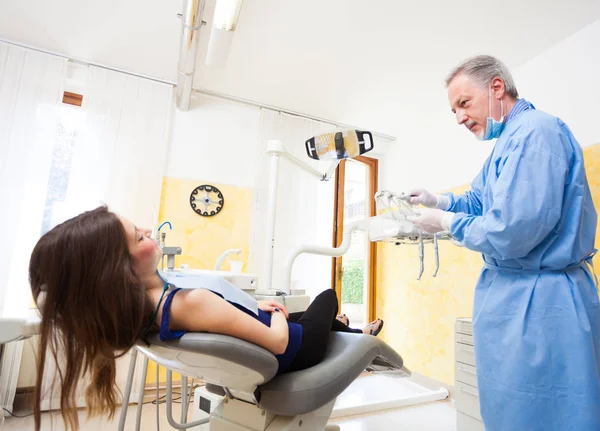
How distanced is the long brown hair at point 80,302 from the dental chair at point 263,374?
8cm

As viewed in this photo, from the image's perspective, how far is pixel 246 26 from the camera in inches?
88.7

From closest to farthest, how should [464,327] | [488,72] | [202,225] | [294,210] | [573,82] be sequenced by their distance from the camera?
[488,72]
[464,327]
[573,82]
[202,225]
[294,210]

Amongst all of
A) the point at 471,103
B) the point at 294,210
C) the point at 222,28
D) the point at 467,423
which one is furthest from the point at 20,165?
the point at 467,423

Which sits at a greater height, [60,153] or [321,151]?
[60,153]

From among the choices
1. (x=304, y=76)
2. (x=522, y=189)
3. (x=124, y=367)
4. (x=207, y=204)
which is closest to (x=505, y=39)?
(x=304, y=76)

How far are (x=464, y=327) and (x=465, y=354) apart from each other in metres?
0.14

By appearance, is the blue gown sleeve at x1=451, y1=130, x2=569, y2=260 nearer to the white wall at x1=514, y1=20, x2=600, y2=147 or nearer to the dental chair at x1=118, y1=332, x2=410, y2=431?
the dental chair at x1=118, y1=332, x2=410, y2=431

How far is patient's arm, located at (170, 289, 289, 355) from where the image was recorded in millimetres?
812

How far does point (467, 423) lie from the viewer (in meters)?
1.87

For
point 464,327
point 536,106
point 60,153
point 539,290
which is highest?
point 536,106

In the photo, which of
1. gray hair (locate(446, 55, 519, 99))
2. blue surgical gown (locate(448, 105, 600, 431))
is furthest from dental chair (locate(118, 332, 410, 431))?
gray hair (locate(446, 55, 519, 99))

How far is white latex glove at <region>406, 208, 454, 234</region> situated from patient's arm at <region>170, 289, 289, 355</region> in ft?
2.24

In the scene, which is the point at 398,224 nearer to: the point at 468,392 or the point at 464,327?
the point at 464,327

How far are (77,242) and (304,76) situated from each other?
2356mm
